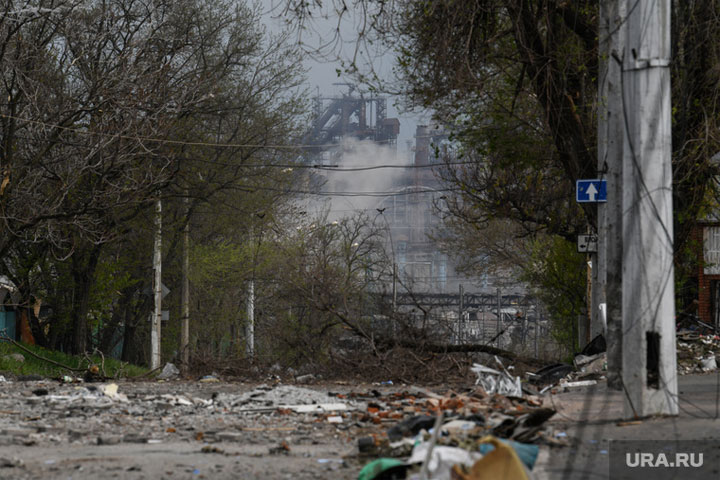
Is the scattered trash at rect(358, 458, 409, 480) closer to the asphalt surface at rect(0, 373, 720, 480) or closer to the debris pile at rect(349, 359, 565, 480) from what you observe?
the debris pile at rect(349, 359, 565, 480)

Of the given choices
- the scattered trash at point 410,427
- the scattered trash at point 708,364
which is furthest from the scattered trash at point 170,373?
the scattered trash at point 410,427

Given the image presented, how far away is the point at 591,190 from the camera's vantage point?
1339 centimetres

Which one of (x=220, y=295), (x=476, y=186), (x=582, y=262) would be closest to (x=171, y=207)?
(x=220, y=295)

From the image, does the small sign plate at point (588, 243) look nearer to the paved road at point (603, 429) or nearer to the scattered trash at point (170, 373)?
the paved road at point (603, 429)

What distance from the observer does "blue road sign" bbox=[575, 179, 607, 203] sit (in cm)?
1321

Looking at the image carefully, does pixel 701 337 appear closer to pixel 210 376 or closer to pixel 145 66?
pixel 210 376

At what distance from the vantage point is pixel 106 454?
19.1 ft

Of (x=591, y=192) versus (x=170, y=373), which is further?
(x=170, y=373)

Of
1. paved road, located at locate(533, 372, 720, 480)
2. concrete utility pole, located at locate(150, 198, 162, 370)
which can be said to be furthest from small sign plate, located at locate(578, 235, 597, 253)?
concrete utility pole, located at locate(150, 198, 162, 370)

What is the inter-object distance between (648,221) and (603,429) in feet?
5.45

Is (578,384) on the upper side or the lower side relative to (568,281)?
lower

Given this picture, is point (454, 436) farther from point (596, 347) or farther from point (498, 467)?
point (596, 347)

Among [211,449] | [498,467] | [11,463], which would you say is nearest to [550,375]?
[211,449]

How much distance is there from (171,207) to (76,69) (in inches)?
283
